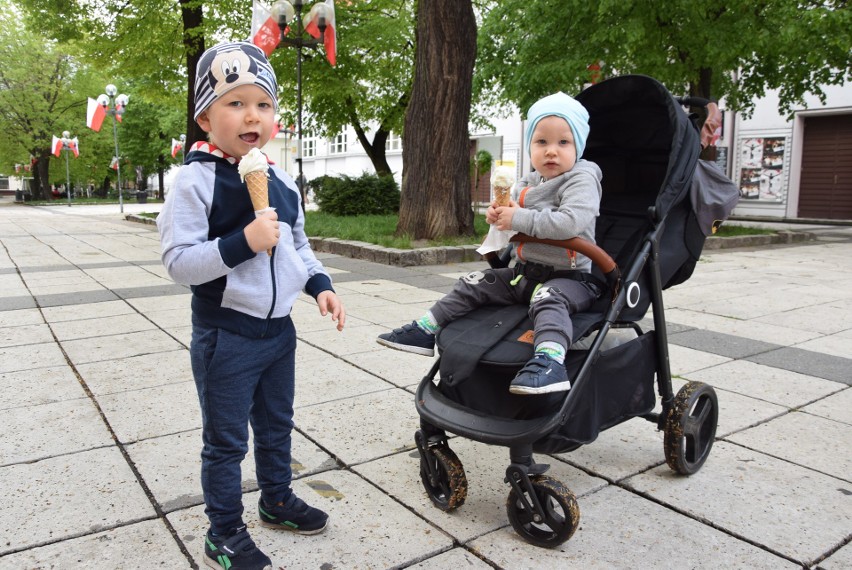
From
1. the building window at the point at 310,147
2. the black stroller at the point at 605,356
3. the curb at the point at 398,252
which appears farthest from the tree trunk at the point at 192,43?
the building window at the point at 310,147

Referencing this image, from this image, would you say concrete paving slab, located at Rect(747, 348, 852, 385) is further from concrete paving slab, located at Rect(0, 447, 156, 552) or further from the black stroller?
concrete paving slab, located at Rect(0, 447, 156, 552)

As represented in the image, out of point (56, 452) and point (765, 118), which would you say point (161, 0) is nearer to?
point (56, 452)


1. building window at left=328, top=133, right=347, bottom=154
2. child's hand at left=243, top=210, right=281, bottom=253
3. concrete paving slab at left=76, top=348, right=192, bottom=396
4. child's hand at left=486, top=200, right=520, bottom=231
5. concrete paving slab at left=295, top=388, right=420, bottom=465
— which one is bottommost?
concrete paving slab at left=295, top=388, right=420, bottom=465

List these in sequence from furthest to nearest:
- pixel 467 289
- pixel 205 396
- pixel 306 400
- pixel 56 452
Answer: pixel 306 400
pixel 56 452
pixel 467 289
pixel 205 396

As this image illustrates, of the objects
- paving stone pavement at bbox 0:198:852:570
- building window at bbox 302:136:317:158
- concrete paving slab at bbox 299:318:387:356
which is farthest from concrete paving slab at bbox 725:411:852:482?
building window at bbox 302:136:317:158

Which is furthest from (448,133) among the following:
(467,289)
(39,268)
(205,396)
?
(205,396)

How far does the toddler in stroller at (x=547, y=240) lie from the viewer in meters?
2.43

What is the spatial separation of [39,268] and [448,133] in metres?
6.18

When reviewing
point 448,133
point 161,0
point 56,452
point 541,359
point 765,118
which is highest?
point 161,0

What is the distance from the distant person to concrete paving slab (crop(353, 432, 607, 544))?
27.0 inches

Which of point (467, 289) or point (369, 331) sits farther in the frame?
point (369, 331)

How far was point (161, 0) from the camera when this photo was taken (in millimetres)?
17109

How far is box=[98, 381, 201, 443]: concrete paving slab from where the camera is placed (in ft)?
10.8

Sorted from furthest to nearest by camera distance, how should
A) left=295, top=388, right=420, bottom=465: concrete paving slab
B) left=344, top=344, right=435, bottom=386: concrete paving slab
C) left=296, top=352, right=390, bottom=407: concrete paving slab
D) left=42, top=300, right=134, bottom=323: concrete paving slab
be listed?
left=42, top=300, right=134, bottom=323: concrete paving slab, left=344, top=344, right=435, bottom=386: concrete paving slab, left=296, top=352, right=390, bottom=407: concrete paving slab, left=295, top=388, right=420, bottom=465: concrete paving slab
